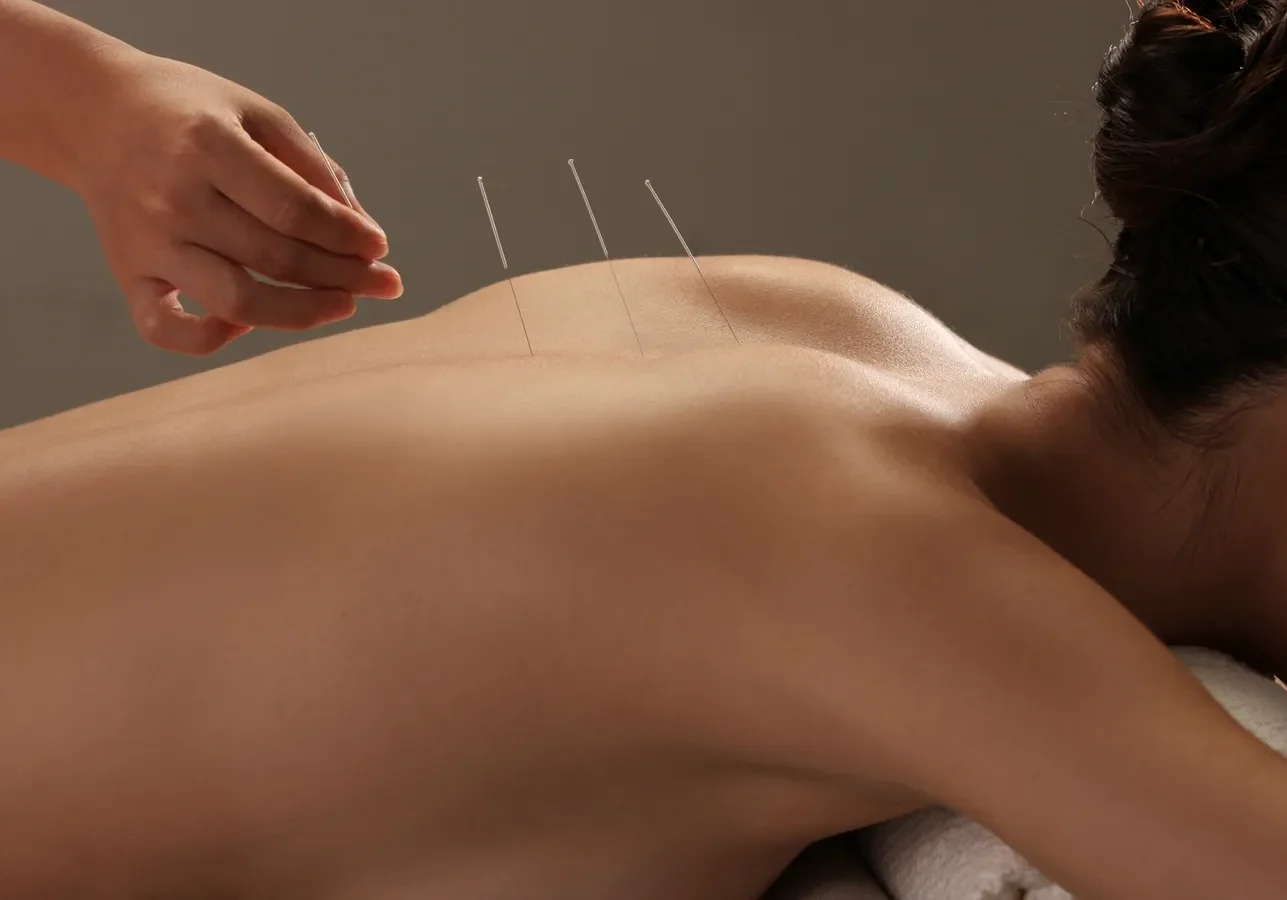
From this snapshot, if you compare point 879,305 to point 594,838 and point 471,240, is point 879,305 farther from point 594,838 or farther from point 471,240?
point 471,240

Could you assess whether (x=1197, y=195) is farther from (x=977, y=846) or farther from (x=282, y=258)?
(x=282, y=258)

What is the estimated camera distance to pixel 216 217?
0.75 m

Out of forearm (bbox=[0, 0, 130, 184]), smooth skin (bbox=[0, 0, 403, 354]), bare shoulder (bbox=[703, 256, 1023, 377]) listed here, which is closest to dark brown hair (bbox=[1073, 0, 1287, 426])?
bare shoulder (bbox=[703, 256, 1023, 377])

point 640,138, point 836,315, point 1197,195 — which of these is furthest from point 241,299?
point 640,138

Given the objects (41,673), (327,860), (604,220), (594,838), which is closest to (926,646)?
(594,838)

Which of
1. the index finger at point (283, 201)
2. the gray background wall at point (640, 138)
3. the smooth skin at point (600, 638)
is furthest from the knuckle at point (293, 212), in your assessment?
the gray background wall at point (640, 138)

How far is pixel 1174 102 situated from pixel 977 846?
442mm

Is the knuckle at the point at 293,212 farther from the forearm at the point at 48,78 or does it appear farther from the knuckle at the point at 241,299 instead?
the forearm at the point at 48,78

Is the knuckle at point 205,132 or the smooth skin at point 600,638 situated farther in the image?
the knuckle at point 205,132

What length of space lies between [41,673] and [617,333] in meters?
0.42

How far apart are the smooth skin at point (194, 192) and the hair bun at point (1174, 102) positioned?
43 cm

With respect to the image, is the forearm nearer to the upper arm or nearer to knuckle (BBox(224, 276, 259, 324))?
knuckle (BBox(224, 276, 259, 324))

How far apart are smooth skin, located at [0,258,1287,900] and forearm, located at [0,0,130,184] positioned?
201mm

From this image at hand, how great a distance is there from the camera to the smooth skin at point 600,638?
2.02 ft
